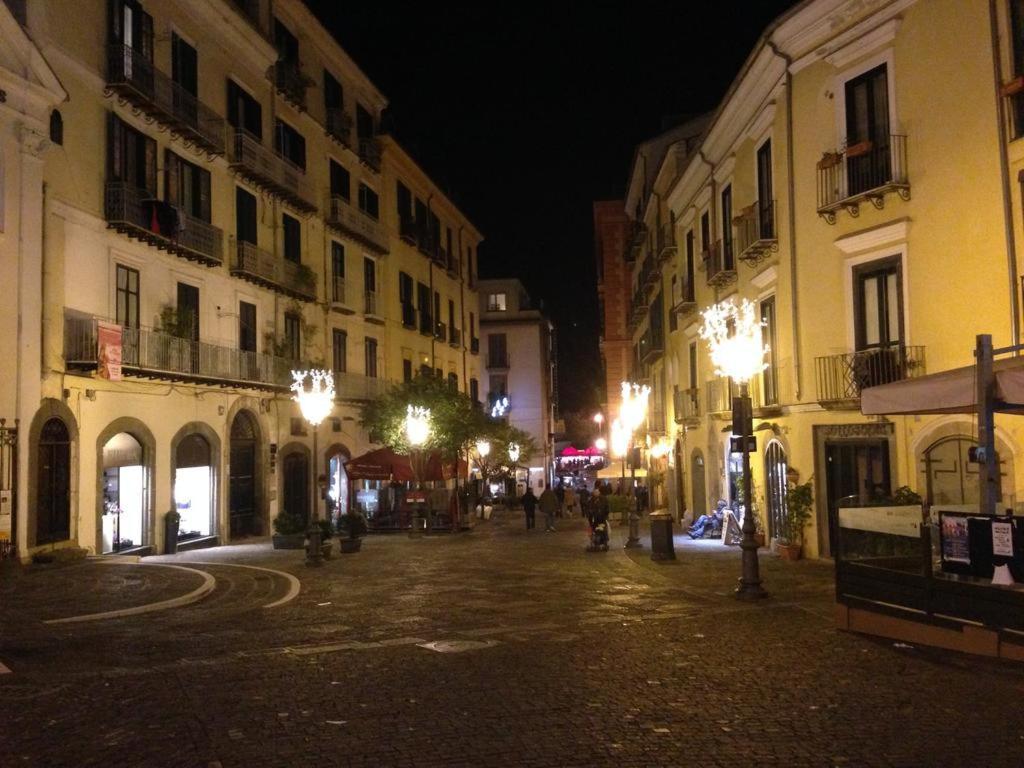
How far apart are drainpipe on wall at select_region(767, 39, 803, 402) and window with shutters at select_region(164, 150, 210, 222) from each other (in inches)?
585

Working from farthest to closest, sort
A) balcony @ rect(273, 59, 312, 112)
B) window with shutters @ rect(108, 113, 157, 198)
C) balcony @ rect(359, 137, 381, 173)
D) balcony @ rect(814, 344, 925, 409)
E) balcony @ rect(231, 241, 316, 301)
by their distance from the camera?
1. balcony @ rect(359, 137, 381, 173)
2. balcony @ rect(273, 59, 312, 112)
3. balcony @ rect(231, 241, 316, 301)
4. window with shutters @ rect(108, 113, 157, 198)
5. balcony @ rect(814, 344, 925, 409)

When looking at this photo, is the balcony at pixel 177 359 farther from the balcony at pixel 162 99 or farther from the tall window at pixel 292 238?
the balcony at pixel 162 99

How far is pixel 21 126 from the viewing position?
17.6 meters

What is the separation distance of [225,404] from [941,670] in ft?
70.2

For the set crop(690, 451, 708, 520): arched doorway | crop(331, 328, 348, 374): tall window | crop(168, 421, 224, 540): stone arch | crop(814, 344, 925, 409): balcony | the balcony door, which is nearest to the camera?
crop(814, 344, 925, 409): balcony

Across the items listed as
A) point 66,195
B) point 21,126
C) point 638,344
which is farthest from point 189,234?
point 638,344

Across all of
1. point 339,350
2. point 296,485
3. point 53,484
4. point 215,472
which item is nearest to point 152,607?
point 53,484

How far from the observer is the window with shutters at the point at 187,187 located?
76.0 ft

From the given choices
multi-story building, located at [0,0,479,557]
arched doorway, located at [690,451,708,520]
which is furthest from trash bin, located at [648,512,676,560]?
multi-story building, located at [0,0,479,557]

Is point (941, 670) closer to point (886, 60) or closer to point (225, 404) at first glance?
point (886, 60)

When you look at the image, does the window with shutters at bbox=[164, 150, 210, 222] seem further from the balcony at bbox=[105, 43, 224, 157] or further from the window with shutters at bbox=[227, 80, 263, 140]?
the window with shutters at bbox=[227, 80, 263, 140]

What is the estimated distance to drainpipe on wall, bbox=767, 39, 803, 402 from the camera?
724 inches

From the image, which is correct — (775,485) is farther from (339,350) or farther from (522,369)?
(522,369)

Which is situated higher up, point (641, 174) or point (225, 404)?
point (641, 174)
